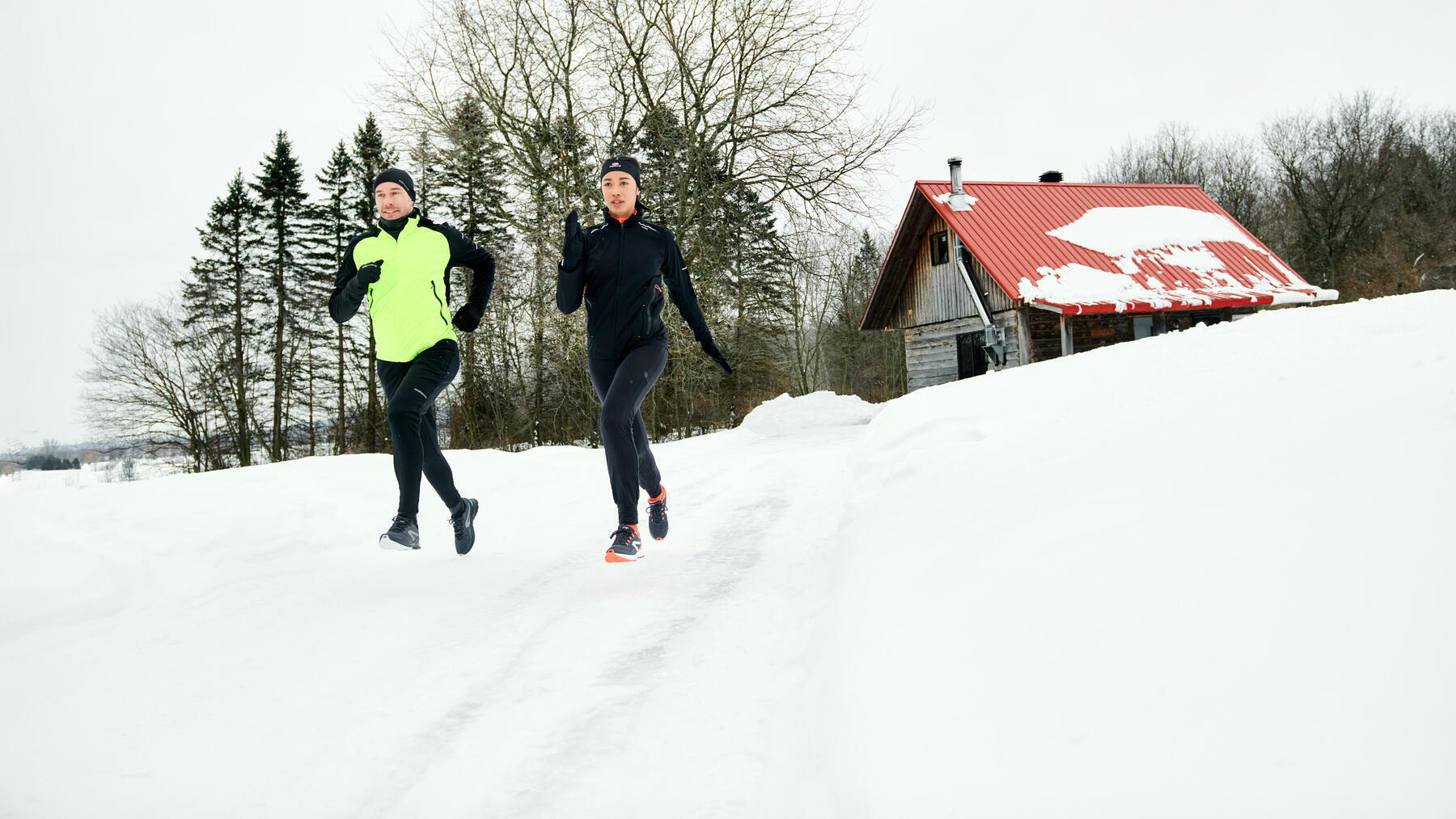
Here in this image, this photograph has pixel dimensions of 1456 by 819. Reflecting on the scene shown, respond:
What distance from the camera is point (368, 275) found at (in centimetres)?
380

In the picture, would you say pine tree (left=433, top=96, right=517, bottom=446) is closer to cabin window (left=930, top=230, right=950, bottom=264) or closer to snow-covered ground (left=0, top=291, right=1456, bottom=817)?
cabin window (left=930, top=230, right=950, bottom=264)

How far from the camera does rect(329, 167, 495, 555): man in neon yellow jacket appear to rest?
151 inches

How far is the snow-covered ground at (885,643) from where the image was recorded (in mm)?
1331

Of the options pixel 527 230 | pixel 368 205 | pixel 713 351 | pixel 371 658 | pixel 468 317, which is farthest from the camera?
pixel 368 205

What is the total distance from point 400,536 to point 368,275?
4.23ft

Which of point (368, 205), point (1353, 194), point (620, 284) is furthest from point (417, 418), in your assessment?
point (1353, 194)

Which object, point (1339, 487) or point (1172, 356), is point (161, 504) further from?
point (1172, 356)

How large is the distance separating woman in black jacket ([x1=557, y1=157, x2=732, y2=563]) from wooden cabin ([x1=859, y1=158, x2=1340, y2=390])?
570 inches

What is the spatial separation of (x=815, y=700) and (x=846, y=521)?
1.93m

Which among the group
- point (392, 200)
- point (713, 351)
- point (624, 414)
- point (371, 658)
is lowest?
point (371, 658)

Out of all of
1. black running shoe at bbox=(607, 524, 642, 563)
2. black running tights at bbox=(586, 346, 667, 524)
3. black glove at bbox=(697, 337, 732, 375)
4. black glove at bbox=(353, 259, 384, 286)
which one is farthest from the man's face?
black running shoe at bbox=(607, 524, 642, 563)

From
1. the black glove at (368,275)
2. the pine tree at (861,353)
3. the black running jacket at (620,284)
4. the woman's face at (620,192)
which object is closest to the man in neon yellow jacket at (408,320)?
the black glove at (368,275)

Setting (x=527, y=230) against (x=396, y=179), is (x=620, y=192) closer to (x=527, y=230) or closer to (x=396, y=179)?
(x=396, y=179)

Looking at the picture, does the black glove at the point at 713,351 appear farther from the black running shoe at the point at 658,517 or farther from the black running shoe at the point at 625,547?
the black running shoe at the point at 625,547
